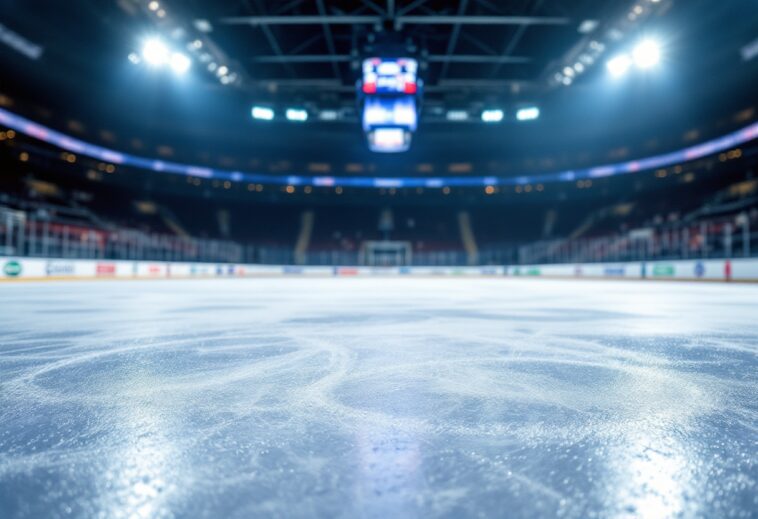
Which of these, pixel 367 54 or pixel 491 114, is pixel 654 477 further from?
pixel 491 114

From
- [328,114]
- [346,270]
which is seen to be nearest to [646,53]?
[328,114]

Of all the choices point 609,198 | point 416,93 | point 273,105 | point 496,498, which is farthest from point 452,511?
point 609,198

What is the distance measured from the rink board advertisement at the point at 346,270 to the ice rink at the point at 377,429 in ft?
39.4

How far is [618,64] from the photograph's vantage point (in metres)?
13.8

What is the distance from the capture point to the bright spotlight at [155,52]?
12297 millimetres

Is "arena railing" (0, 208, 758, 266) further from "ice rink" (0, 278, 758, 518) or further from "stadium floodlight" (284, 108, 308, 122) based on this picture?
"ice rink" (0, 278, 758, 518)

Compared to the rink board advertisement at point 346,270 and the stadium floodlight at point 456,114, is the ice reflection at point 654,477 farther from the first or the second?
the stadium floodlight at point 456,114

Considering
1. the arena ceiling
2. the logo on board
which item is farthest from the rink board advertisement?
the arena ceiling

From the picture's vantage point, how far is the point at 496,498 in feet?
2.09

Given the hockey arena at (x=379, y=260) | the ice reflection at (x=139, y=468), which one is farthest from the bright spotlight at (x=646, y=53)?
the ice reflection at (x=139, y=468)

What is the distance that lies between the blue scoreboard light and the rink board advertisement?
9.59m

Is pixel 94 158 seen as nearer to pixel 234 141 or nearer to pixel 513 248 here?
pixel 234 141

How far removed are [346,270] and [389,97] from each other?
13234 millimetres

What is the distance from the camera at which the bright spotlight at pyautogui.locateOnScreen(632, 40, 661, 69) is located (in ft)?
41.6
